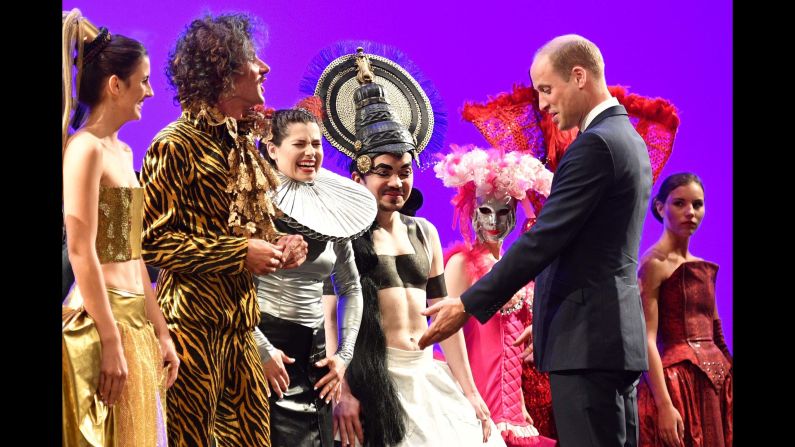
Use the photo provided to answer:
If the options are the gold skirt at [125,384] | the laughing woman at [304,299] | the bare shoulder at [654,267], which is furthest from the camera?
the bare shoulder at [654,267]

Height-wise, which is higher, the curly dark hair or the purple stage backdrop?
the purple stage backdrop

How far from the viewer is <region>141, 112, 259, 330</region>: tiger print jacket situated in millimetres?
3275

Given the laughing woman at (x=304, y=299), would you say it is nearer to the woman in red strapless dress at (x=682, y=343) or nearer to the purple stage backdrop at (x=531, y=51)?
the purple stage backdrop at (x=531, y=51)

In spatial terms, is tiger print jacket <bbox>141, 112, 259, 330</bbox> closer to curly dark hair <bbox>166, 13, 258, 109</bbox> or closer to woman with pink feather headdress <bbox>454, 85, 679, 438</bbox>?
curly dark hair <bbox>166, 13, 258, 109</bbox>

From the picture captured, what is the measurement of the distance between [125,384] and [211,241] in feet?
1.80

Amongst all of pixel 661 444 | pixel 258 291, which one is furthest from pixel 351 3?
pixel 661 444

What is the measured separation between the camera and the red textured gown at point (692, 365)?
5.23 m

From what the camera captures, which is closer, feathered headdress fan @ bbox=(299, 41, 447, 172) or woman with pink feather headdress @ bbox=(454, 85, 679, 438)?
feathered headdress fan @ bbox=(299, 41, 447, 172)

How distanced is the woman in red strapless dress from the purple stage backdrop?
48 cm

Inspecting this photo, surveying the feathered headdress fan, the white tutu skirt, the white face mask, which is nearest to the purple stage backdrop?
the feathered headdress fan

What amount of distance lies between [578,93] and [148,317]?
1.68m

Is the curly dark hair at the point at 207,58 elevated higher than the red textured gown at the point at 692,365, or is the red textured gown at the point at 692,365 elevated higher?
the curly dark hair at the point at 207,58

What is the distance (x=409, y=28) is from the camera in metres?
5.55

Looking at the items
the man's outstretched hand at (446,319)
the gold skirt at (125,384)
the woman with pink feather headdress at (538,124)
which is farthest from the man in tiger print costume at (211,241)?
the woman with pink feather headdress at (538,124)
